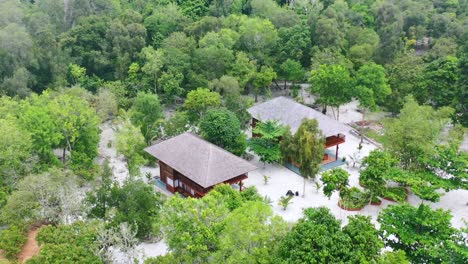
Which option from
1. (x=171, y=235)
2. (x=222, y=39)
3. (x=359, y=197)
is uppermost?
(x=222, y=39)

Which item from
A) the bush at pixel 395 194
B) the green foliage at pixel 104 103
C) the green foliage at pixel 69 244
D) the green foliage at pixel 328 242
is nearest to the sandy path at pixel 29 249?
the green foliage at pixel 69 244

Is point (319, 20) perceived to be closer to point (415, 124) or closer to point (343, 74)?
point (343, 74)

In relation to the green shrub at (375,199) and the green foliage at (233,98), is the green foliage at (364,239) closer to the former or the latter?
the green shrub at (375,199)

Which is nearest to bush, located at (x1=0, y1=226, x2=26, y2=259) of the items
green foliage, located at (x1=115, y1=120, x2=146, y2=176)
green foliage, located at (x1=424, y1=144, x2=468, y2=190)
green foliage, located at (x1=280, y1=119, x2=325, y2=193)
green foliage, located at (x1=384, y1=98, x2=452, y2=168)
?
green foliage, located at (x1=115, y1=120, x2=146, y2=176)

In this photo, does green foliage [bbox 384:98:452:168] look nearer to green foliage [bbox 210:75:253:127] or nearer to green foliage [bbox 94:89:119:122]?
green foliage [bbox 210:75:253:127]

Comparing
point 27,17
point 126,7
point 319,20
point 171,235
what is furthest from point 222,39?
point 171,235

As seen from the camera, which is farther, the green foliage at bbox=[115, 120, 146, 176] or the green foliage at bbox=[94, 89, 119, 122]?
the green foliage at bbox=[94, 89, 119, 122]

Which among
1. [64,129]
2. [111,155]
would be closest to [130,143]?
[64,129]
